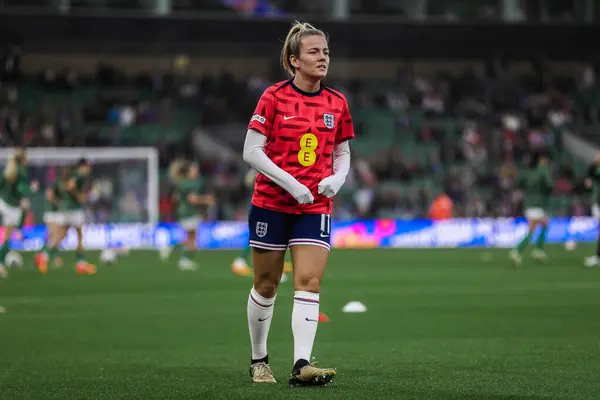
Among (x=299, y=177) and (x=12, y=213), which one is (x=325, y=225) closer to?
(x=299, y=177)

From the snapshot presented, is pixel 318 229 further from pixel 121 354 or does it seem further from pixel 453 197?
pixel 453 197

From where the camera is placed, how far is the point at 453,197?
39312 millimetres

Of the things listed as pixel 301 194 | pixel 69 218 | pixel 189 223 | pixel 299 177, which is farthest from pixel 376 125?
pixel 301 194

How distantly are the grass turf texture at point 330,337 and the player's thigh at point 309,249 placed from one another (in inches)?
29.9

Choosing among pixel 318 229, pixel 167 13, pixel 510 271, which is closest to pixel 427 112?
pixel 167 13

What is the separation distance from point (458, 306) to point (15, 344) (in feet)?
21.9

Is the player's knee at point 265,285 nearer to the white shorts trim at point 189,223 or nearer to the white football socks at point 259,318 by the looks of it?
the white football socks at point 259,318

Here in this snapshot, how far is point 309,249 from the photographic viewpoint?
826cm

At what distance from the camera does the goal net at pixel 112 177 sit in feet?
118

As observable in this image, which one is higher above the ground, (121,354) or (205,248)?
(121,354)

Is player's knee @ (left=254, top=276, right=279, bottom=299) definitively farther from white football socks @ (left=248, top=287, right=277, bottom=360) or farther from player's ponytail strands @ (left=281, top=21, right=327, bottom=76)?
player's ponytail strands @ (left=281, top=21, right=327, bottom=76)

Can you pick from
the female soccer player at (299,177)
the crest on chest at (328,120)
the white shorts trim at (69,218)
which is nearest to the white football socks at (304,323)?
the female soccer player at (299,177)

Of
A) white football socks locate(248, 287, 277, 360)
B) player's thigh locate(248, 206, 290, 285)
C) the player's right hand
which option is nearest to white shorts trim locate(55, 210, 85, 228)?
white football socks locate(248, 287, 277, 360)

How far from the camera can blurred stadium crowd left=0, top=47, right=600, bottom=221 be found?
3894cm
